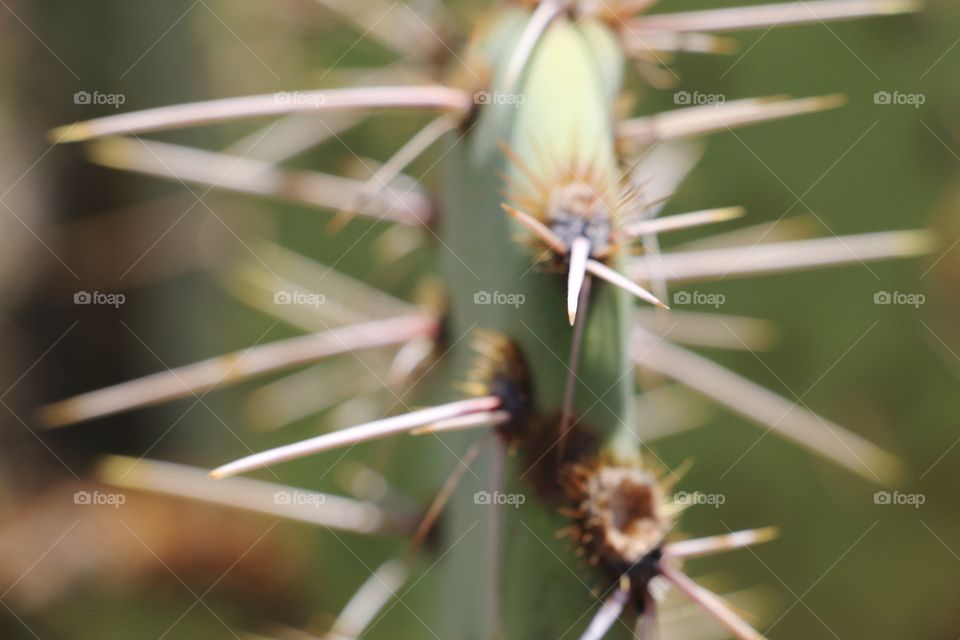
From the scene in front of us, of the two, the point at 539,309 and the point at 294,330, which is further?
the point at 294,330

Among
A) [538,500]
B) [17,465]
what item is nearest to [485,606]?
[538,500]

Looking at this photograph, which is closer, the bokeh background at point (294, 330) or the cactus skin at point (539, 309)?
the cactus skin at point (539, 309)

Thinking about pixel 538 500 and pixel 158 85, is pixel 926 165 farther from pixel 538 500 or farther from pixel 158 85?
pixel 158 85

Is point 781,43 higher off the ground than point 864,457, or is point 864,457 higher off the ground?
point 781,43

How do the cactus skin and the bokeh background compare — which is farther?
the bokeh background
